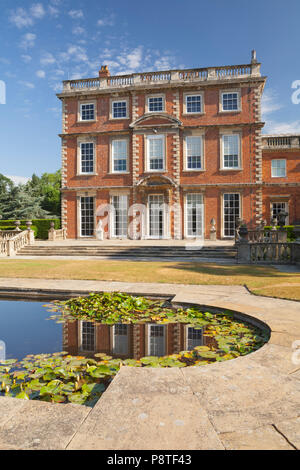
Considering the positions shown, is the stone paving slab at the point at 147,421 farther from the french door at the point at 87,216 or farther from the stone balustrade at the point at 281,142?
the stone balustrade at the point at 281,142

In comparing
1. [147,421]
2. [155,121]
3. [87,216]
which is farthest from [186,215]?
[147,421]

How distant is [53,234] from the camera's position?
2230 cm

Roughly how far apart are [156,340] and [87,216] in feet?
66.6

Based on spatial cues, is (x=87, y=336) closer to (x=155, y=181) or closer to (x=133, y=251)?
(x=133, y=251)

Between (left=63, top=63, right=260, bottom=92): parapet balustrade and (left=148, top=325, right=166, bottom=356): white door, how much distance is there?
2155cm

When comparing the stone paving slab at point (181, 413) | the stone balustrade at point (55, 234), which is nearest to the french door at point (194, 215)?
the stone balustrade at point (55, 234)

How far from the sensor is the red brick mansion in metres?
22.0

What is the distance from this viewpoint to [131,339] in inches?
171

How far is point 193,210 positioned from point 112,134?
326 inches

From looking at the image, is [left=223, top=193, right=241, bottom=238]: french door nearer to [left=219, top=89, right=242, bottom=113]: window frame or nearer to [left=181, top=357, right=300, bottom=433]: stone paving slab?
[left=219, top=89, right=242, bottom=113]: window frame

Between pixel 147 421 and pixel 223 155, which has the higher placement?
pixel 223 155

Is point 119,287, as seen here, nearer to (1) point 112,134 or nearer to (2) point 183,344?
(2) point 183,344
